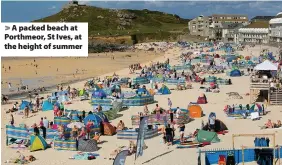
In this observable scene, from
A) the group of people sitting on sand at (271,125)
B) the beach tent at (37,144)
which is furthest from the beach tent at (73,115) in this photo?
the group of people sitting on sand at (271,125)

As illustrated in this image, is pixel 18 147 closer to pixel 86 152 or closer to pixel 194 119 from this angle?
pixel 86 152

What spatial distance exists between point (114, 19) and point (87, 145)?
490 feet

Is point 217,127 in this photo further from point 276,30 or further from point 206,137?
point 276,30

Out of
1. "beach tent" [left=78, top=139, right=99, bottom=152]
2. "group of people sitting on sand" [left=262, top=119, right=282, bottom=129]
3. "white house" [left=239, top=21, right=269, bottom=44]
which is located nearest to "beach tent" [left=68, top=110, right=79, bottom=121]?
"beach tent" [left=78, top=139, right=99, bottom=152]

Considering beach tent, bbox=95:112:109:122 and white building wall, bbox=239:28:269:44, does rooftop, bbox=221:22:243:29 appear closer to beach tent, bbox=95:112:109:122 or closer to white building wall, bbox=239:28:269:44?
white building wall, bbox=239:28:269:44

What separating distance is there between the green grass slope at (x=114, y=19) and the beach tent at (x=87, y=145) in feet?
434

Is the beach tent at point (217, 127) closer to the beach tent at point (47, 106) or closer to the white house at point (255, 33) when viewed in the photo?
the beach tent at point (47, 106)

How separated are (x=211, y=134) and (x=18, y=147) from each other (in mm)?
6639

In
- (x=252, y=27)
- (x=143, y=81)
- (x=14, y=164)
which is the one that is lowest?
(x=14, y=164)

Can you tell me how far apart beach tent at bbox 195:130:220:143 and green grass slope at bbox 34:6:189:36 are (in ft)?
435

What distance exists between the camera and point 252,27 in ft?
315

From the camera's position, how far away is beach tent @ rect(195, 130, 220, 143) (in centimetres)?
1469

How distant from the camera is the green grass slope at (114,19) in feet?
500

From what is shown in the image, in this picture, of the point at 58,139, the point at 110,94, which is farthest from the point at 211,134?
the point at 110,94
